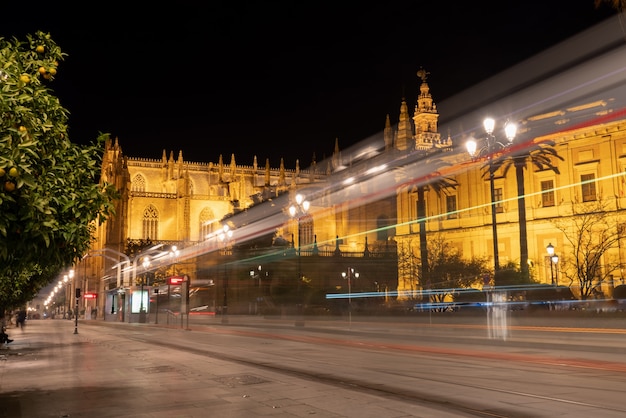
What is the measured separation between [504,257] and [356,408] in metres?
45.5

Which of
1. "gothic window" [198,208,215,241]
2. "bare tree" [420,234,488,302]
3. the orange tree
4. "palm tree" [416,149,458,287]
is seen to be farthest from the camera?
"gothic window" [198,208,215,241]

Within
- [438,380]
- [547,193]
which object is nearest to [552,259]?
[547,193]

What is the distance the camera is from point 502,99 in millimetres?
70750

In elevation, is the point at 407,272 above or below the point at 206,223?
below

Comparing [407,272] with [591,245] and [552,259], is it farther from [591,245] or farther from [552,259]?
[552,259]

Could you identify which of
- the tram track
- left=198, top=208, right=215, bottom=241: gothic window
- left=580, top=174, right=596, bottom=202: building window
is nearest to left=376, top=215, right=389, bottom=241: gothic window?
left=198, top=208, right=215, bottom=241: gothic window

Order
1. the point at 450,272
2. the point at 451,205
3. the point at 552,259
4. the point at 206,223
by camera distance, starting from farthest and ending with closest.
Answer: the point at 206,223 < the point at 451,205 < the point at 450,272 < the point at 552,259

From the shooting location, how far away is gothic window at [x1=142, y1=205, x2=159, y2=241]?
302 ft

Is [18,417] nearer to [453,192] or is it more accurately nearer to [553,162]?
[553,162]

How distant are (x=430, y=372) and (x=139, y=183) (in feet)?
299

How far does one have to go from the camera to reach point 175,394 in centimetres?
1002

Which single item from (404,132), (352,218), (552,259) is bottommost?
(552,259)

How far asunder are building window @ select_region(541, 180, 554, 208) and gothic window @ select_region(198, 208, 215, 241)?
53285 millimetres

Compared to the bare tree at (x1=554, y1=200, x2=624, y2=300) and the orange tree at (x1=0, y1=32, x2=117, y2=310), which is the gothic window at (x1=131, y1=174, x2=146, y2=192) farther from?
the orange tree at (x1=0, y1=32, x2=117, y2=310)
